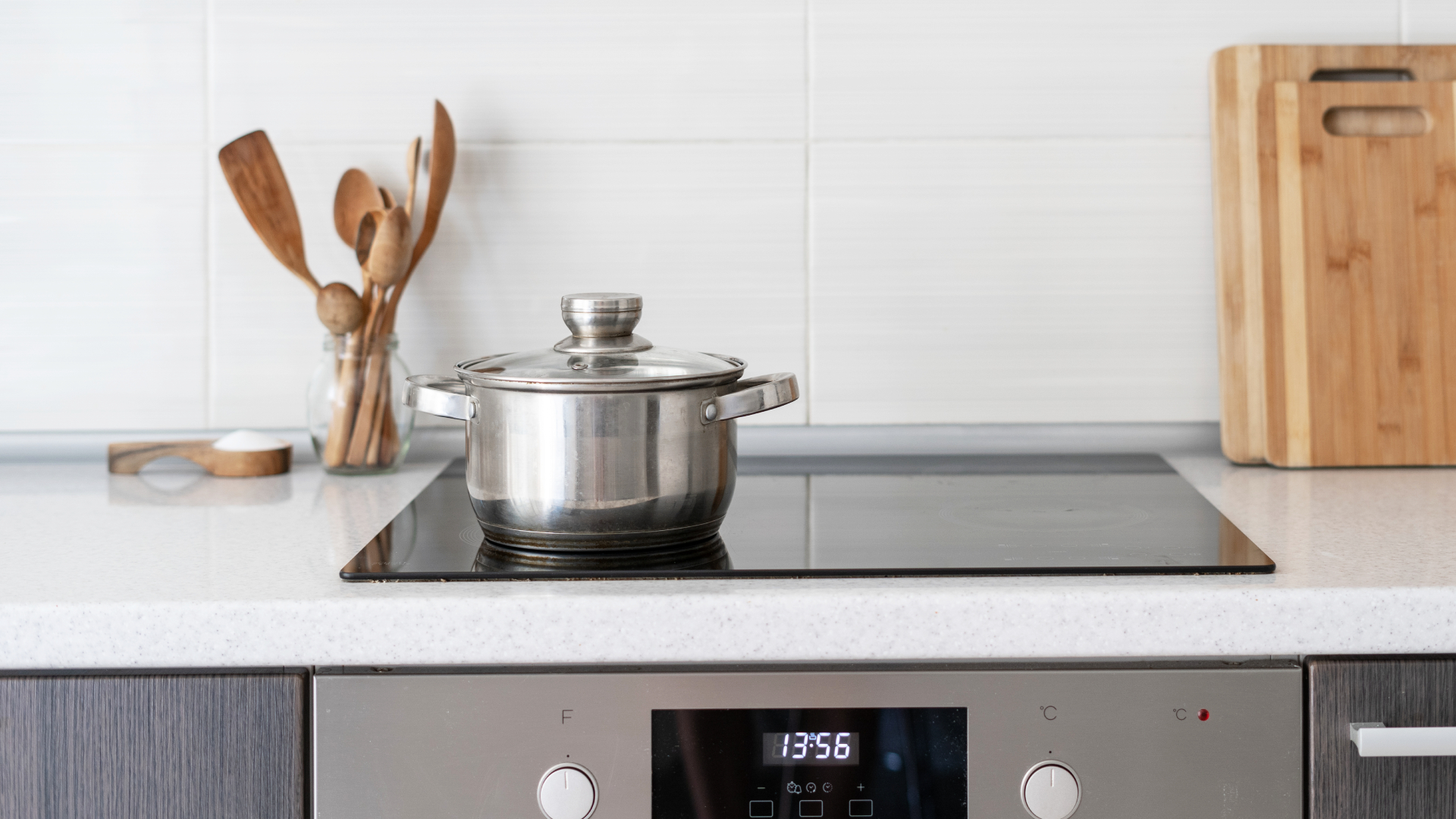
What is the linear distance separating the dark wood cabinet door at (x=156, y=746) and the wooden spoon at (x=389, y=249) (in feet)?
1.70

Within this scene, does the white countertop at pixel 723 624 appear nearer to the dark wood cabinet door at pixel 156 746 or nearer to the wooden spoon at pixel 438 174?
the dark wood cabinet door at pixel 156 746

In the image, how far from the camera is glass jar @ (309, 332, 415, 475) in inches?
45.7


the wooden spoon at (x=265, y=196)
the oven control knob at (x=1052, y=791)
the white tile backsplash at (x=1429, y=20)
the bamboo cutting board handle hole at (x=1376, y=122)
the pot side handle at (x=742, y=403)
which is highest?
the white tile backsplash at (x=1429, y=20)

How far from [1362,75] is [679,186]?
742 mm

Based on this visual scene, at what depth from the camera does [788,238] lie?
126cm

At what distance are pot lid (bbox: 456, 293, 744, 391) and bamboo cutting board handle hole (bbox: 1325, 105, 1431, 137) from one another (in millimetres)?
763

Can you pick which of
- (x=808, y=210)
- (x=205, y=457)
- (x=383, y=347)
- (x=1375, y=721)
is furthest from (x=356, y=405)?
(x=1375, y=721)

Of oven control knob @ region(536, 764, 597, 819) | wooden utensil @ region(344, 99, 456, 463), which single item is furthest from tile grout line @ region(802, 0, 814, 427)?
oven control knob @ region(536, 764, 597, 819)

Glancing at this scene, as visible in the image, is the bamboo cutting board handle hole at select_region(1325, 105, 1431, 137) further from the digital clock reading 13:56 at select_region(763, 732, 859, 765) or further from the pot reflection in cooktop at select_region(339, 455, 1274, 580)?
the digital clock reading 13:56 at select_region(763, 732, 859, 765)

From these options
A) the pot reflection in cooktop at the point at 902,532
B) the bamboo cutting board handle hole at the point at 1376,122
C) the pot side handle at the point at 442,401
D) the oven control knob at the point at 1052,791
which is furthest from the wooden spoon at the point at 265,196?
the bamboo cutting board handle hole at the point at 1376,122

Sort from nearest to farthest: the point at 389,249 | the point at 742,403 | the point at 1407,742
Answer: the point at 1407,742 < the point at 742,403 < the point at 389,249

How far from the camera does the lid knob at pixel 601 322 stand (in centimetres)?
83

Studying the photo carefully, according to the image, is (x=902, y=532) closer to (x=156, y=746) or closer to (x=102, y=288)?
(x=156, y=746)

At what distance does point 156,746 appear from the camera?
723 mm
